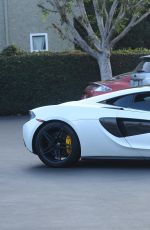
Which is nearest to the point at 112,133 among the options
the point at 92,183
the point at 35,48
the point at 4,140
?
the point at 92,183

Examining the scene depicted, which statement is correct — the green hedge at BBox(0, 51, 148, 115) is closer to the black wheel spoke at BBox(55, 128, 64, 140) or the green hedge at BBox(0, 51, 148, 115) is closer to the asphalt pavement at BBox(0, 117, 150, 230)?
the asphalt pavement at BBox(0, 117, 150, 230)

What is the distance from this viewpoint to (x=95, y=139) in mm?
10070

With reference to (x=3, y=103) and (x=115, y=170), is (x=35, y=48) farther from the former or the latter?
(x=115, y=170)

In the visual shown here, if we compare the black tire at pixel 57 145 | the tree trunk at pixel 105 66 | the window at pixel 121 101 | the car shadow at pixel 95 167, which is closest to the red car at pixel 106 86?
the tree trunk at pixel 105 66

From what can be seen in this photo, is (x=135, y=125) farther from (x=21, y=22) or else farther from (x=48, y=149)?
(x=21, y=22)

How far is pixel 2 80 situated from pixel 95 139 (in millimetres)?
10984

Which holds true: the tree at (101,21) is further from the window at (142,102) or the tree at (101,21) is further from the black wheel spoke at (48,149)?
the black wheel spoke at (48,149)

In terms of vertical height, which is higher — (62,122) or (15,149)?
(62,122)

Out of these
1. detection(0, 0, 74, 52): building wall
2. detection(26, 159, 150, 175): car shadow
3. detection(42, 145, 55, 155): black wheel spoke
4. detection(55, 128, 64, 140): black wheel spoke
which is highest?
detection(0, 0, 74, 52): building wall

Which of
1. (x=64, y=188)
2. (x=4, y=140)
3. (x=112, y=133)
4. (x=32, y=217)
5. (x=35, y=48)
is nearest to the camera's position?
(x=32, y=217)

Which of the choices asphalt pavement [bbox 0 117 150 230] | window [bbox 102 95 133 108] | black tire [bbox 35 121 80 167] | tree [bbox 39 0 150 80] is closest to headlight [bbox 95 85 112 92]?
asphalt pavement [bbox 0 117 150 230]

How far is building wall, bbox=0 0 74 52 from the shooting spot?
85.5 ft

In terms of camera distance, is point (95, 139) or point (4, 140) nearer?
point (95, 139)

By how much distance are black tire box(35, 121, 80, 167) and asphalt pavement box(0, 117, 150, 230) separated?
0.16 metres
